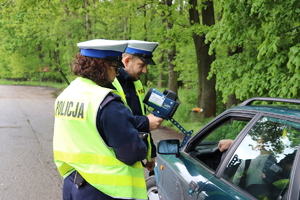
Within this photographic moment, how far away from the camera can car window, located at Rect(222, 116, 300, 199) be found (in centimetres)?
176

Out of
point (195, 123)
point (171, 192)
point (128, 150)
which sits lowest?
point (195, 123)

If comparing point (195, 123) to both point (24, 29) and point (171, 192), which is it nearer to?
point (171, 192)

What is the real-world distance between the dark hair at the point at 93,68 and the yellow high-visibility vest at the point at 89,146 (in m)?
0.04

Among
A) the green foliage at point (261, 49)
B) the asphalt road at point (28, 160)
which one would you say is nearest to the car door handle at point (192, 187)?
the green foliage at point (261, 49)

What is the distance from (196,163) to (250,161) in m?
0.64

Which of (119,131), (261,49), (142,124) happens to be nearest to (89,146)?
(119,131)

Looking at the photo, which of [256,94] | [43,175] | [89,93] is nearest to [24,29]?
[43,175]

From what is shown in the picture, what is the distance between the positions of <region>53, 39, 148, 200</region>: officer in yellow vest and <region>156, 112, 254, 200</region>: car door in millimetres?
600

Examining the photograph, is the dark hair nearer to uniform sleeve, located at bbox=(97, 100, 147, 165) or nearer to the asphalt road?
uniform sleeve, located at bbox=(97, 100, 147, 165)

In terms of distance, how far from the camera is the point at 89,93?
1734 mm

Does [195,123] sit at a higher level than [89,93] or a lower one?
lower

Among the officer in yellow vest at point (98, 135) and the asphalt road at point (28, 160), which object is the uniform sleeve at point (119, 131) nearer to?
the officer in yellow vest at point (98, 135)

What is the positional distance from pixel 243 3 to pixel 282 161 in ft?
12.2

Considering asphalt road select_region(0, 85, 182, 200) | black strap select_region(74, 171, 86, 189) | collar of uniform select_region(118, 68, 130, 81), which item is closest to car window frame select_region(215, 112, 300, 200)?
black strap select_region(74, 171, 86, 189)
